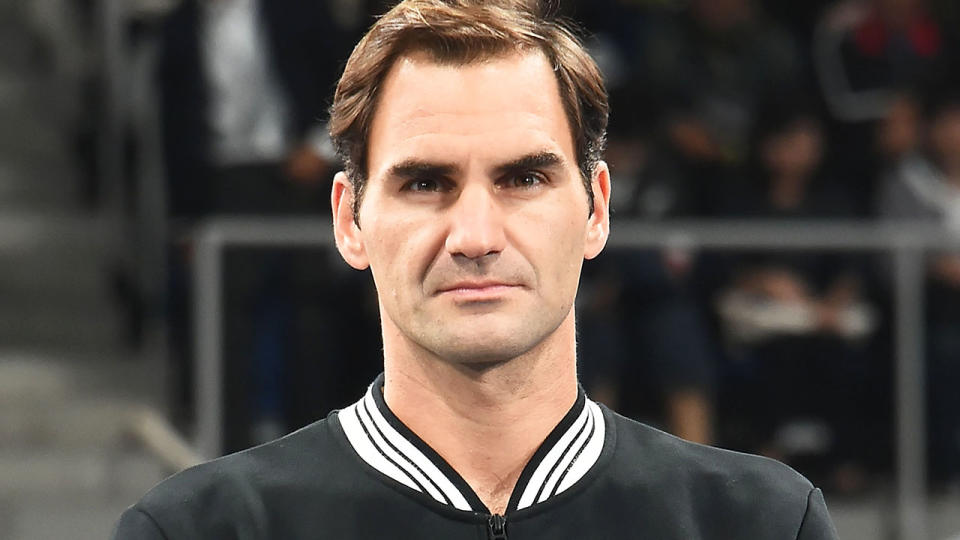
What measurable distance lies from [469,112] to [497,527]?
19.7 inches

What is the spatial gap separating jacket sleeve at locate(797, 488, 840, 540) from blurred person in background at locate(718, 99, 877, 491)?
352cm

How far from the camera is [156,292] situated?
7645 mm

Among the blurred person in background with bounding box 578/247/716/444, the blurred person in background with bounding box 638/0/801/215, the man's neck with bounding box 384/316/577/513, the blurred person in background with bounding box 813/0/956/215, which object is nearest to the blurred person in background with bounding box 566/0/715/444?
the blurred person in background with bounding box 578/247/716/444

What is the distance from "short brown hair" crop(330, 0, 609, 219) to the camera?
2.19 meters

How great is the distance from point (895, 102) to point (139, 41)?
127 inches

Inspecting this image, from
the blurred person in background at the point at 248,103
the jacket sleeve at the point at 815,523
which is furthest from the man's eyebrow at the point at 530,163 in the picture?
the blurred person in background at the point at 248,103

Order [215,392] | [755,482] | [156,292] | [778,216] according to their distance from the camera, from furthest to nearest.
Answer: [156,292] → [778,216] → [215,392] → [755,482]

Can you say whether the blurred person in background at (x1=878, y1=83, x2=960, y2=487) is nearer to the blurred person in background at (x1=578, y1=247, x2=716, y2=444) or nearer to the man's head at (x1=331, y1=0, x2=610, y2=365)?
the blurred person in background at (x1=578, y1=247, x2=716, y2=444)

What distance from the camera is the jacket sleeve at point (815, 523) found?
231 centimetres

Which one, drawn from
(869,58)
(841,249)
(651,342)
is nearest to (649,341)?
(651,342)

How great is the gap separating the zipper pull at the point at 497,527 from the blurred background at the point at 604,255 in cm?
324

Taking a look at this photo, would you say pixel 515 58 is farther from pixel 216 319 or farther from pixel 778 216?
pixel 778 216

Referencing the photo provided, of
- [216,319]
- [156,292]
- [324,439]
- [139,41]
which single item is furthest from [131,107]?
[324,439]

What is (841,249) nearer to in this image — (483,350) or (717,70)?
(717,70)
